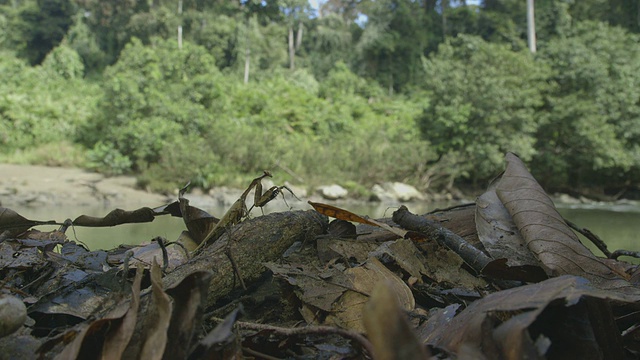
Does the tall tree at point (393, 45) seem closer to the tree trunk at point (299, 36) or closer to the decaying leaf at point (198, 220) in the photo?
the tree trunk at point (299, 36)

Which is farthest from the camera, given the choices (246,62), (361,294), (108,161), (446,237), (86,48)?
(86,48)

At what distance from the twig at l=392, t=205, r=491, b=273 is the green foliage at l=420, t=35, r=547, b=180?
762 inches

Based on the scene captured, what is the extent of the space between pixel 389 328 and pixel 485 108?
2114cm

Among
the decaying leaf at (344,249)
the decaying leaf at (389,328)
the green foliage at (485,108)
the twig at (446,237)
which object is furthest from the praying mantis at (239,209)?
the green foliage at (485,108)

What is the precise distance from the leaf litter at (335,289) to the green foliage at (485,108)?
63.7ft

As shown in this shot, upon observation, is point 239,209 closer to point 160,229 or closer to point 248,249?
point 248,249

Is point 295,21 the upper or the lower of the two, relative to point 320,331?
upper

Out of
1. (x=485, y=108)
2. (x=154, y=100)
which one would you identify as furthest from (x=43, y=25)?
(x=485, y=108)

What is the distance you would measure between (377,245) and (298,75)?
106ft

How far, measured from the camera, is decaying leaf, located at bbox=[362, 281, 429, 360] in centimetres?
36

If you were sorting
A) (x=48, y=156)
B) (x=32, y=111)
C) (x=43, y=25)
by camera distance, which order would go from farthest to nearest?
(x=43, y=25)
(x=32, y=111)
(x=48, y=156)

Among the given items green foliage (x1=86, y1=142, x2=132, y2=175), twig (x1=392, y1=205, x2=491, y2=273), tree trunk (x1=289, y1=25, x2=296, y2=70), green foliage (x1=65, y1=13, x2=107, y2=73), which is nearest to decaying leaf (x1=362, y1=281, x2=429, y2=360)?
twig (x1=392, y1=205, x2=491, y2=273)

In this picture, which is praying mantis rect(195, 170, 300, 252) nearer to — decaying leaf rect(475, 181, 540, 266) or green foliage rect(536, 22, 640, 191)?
decaying leaf rect(475, 181, 540, 266)

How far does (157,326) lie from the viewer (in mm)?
505
